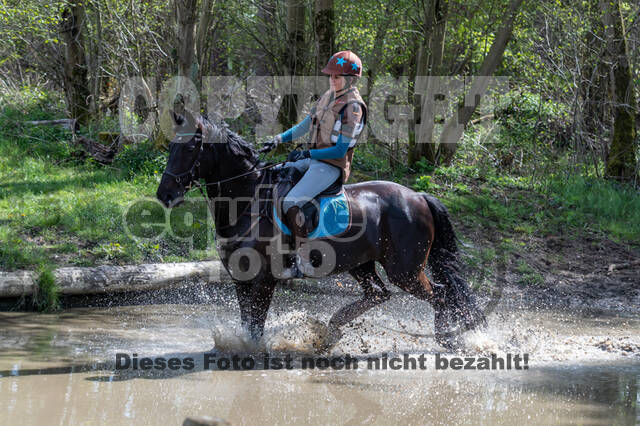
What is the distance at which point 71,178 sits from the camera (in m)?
11.4

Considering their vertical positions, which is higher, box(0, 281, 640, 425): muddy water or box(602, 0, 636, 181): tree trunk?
box(602, 0, 636, 181): tree trunk

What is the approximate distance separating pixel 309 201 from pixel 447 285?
1.70m

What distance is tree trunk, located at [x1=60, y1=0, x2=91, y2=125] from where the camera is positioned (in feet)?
48.0

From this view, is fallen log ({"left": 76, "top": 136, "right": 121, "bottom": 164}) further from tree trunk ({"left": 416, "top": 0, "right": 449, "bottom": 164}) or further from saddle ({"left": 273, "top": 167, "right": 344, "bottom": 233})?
saddle ({"left": 273, "top": 167, "right": 344, "bottom": 233})

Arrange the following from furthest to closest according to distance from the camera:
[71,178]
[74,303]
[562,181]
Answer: [562,181] → [71,178] → [74,303]

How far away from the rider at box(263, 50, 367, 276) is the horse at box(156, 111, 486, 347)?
0.28 metres

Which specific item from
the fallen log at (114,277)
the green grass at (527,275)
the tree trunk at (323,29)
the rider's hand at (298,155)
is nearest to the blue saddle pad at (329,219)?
the rider's hand at (298,155)

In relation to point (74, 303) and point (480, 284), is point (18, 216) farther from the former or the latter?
point (480, 284)

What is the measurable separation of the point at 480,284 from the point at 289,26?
767cm

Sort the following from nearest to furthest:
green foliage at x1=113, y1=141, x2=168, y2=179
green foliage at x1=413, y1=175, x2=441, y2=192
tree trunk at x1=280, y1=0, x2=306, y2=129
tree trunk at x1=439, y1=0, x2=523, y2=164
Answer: green foliage at x1=113, y1=141, x2=168, y2=179 → green foliage at x1=413, y1=175, x2=441, y2=192 → tree trunk at x1=439, y1=0, x2=523, y2=164 → tree trunk at x1=280, y1=0, x2=306, y2=129

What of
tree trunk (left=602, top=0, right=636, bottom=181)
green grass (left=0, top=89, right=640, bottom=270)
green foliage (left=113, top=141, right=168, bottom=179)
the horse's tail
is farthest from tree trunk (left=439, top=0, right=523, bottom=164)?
the horse's tail

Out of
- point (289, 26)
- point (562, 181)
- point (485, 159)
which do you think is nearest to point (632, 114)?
point (562, 181)

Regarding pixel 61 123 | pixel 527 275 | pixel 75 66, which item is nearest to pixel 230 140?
pixel 527 275

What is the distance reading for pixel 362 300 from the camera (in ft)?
21.8
